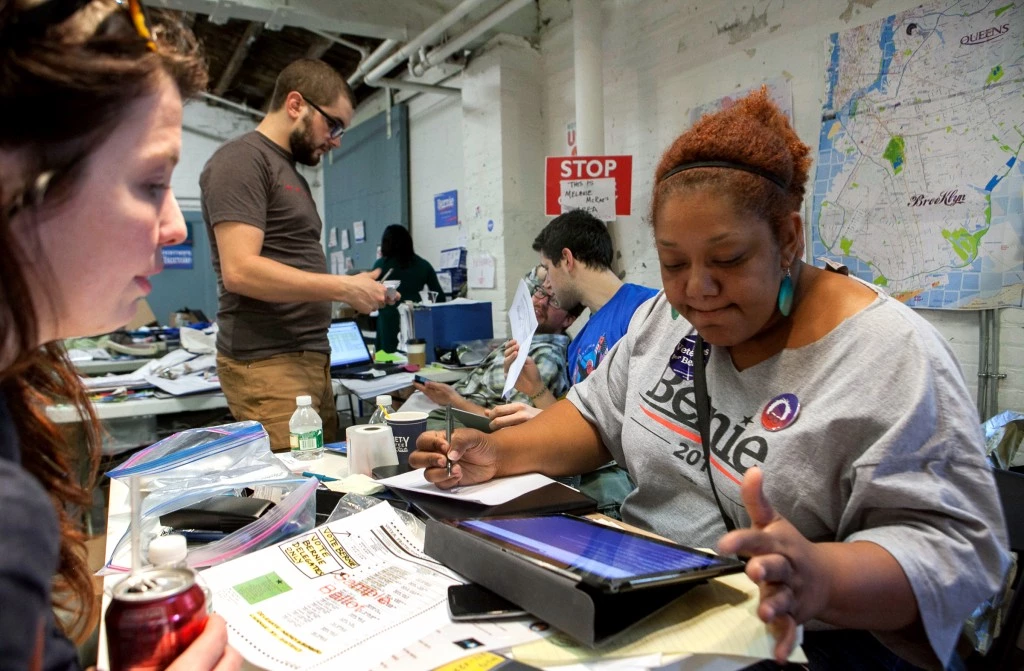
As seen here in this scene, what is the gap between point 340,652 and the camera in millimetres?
691

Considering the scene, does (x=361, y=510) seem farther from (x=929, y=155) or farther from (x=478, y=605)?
(x=929, y=155)

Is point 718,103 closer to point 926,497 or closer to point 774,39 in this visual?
point 774,39

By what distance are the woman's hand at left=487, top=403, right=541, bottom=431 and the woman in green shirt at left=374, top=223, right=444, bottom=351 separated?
334 cm

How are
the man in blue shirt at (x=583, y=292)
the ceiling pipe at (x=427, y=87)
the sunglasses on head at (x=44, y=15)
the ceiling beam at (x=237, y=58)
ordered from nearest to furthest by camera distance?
1. the sunglasses on head at (x=44, y=15)
2. the man in blue shirt at (x=583, y=292)
3. the ceiling pipe at (x=427, y=87)
4. the ceiling beam at (x=237, y=58)

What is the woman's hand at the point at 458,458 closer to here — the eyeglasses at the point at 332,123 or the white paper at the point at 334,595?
the white paper at the point at 334,595

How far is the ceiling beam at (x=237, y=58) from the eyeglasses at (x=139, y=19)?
18.5 feet

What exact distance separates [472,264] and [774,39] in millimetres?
2592

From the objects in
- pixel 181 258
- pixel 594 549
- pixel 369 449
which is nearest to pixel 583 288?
pixel 369 449

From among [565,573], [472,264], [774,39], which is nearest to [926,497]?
[565,573]

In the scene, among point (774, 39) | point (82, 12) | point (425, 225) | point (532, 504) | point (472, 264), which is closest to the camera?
point (82, 12)

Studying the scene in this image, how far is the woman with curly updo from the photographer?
765 millimetres

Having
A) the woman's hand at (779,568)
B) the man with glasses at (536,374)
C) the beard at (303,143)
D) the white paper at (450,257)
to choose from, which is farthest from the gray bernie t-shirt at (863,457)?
the white paper at (450,257)

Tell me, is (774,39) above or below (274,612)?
above

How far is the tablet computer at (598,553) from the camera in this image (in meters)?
0.70
